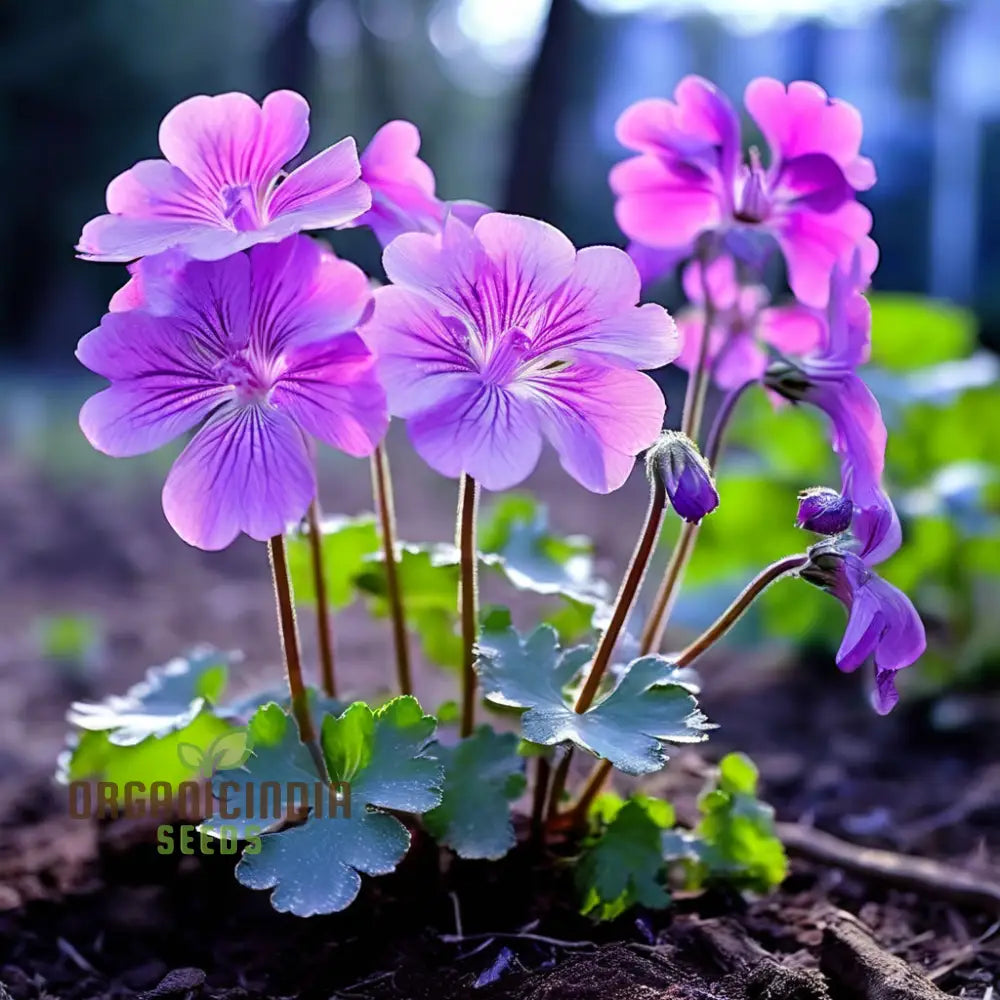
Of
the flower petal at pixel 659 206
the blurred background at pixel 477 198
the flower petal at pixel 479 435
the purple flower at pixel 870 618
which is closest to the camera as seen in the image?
the flower petal at pixel 479 435

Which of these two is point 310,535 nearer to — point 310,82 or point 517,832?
point 517,832

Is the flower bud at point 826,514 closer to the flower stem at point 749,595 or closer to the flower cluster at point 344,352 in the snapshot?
the flower stem at point 749,595

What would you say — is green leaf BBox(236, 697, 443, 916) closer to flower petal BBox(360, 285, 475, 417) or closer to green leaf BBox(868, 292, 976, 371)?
flower petal BBox(360, 285, 475, 417)

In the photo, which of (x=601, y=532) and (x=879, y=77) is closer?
(x=601, y=532)

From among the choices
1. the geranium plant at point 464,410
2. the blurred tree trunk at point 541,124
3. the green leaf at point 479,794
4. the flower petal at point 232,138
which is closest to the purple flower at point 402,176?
the geranium plant at point 464,410

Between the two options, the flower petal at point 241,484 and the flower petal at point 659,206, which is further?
the flower petal at point 659,206

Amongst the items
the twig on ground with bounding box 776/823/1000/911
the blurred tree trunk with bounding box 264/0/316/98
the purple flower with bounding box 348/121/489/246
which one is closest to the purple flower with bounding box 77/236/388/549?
the purple flower with bounding box 348/121/489/246

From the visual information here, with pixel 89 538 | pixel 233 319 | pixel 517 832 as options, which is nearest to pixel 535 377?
pixel 233 319
